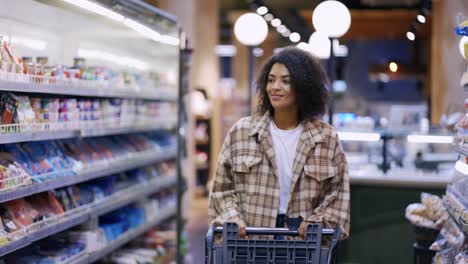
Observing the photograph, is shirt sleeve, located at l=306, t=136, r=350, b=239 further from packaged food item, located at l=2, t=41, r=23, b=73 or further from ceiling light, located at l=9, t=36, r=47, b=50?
ceiling light, located at l=9, t=36, r=47, b=50

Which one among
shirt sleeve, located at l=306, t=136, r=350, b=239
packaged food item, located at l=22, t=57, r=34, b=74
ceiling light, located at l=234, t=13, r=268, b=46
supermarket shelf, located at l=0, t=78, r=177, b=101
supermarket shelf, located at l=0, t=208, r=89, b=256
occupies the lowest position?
supermarket shelf, located at l=0, t=208, r=89, b=256

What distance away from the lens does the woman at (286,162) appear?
3.47 meters

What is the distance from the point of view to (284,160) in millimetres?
3521

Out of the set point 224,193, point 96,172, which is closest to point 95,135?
point 96,172

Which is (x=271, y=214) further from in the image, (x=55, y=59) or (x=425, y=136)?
(x=425, y=136)

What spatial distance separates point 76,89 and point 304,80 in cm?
213

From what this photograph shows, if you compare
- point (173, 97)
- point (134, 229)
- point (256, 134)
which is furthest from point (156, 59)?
point (256, 134)

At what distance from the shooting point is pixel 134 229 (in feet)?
21.8

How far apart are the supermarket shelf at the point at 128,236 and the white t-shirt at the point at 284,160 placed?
208cm

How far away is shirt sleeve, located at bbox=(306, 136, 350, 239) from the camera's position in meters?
3.42

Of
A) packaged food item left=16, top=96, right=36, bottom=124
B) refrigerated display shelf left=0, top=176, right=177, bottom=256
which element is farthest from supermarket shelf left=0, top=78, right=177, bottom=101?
refrigerated display shelf left=0, top=176, right=177, bottom=256

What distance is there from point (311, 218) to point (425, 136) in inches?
171

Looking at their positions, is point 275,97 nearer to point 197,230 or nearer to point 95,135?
point 95,135

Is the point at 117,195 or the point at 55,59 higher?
the point at 55,59
